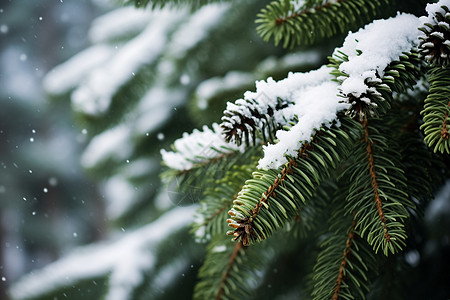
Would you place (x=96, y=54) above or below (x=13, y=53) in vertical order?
below

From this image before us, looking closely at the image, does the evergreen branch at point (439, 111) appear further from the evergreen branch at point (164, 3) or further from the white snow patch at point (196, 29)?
the white snow patch at point (196, 29)

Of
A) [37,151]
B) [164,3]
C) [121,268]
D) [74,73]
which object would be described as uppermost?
[37,151]

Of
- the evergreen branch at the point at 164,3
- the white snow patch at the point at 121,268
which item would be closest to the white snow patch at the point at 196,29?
the evergreen branch at the point at 164,3

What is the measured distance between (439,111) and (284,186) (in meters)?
0.17

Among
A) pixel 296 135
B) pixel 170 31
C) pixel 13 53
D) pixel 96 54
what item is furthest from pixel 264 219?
pixel 13 53

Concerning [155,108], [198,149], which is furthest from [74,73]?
[198,149]

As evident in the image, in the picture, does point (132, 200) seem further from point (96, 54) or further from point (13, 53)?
point (13, 53)

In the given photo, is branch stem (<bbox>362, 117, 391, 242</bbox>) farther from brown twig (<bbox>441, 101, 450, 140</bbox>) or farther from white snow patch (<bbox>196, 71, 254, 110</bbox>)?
white snow patch (<bbox>196, 71, 254, 110</bbox>)

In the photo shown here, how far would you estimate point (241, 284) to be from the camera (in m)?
0.60

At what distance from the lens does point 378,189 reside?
0.41m

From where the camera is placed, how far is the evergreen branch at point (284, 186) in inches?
13.2

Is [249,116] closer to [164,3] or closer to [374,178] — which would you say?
[374,178]

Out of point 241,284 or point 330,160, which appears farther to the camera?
point 241,284

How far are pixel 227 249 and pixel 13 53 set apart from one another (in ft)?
17.8
